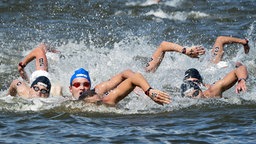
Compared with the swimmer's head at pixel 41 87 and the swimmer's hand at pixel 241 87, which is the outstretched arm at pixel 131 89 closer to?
the swimmer's head at pixel 41 87

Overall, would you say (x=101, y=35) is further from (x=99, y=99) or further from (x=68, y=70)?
(x=99, y=99)

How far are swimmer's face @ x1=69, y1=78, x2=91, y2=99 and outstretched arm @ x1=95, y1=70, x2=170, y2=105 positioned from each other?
7.7 inches

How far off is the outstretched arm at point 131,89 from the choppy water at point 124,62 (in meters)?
0.20

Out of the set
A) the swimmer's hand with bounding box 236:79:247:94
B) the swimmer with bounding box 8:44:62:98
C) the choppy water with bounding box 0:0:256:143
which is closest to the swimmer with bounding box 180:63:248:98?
the choppy water with bounding box 0:0:256:143

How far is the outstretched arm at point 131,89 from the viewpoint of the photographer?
1009 cm

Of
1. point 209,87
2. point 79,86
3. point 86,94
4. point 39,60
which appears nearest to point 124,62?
point 39,60

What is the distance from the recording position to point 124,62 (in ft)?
55.6

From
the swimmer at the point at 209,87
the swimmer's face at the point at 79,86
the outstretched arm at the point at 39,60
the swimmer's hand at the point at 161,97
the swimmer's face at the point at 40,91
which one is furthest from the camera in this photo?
the outstretched arm at the point at 39,60

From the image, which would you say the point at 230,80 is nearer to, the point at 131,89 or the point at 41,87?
the point at 131,89

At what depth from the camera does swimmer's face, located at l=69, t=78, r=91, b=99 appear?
11.9 m

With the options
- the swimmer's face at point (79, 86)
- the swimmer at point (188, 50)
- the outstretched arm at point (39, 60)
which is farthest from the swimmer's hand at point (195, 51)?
the outstretched arm at point (39, 60)

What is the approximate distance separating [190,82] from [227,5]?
46.9 ft

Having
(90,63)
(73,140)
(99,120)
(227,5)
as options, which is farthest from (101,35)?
(73,140)

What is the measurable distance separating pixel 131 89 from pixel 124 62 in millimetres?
5836
